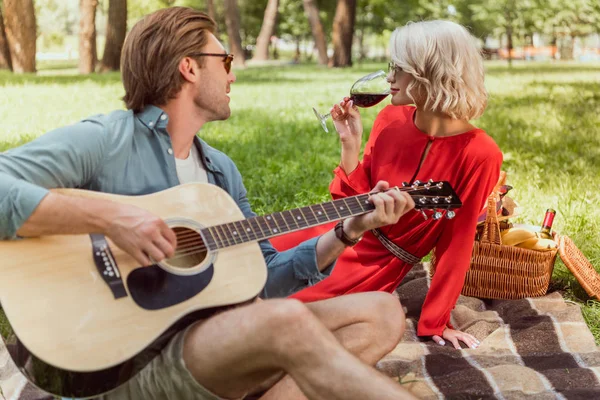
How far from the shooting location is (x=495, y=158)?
400 cm

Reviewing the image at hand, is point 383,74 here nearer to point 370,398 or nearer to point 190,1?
point 370,398

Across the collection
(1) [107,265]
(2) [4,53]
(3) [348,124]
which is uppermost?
(2) [4,53]

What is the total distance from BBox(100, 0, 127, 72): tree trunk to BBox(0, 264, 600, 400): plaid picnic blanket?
17.7 metres

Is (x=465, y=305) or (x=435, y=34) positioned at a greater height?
(x=435, y=34)

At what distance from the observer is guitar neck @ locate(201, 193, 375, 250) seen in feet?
8.94

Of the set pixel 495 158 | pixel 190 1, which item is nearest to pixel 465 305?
pixel 495 158

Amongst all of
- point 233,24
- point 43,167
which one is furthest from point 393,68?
point 233,24

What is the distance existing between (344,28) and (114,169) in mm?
25582

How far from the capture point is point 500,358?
401 centimetres

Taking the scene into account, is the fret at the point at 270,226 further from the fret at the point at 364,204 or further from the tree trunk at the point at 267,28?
the tree trunk at the point at 267,28

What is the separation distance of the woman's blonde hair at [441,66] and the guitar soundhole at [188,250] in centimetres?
165

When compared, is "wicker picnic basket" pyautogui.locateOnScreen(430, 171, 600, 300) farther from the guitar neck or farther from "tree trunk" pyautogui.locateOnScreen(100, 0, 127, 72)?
"tree trunk" pyautogui.locateOnScreen(100, 0, 127, 72)

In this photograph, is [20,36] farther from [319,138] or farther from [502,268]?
[502,268]

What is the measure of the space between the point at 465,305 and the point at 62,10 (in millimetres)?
72028
